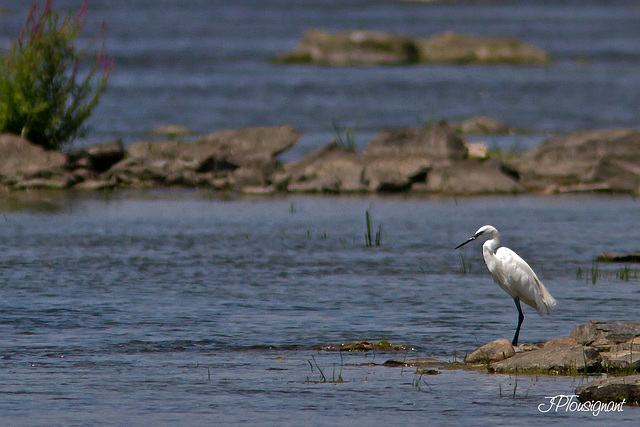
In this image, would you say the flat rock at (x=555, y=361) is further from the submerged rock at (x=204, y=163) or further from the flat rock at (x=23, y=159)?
the flat rock at (x=23, y=159)

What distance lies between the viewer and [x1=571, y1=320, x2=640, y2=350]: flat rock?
10609 millimetres

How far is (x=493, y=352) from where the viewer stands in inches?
408

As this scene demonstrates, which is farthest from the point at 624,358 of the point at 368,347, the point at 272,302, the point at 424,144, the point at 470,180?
the point at 424,144

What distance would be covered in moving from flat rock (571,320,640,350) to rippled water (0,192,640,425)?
2.96 ft

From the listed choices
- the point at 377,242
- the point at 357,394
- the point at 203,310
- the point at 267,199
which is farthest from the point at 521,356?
the point at 267,199

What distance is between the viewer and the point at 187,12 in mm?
141125

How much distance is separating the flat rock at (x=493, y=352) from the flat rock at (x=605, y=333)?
739 millimetres

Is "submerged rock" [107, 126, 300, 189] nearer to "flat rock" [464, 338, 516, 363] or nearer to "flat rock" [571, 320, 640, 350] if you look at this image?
"flat rock" [571, 320, 640, 350]

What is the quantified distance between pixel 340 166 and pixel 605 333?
42.3 feet

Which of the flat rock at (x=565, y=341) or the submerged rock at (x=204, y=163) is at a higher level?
the submerged rock at (x=204, y=163)

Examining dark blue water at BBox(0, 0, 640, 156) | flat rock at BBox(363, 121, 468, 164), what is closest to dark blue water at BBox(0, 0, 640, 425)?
flat rock at BBox(363, 121, 468, 164)

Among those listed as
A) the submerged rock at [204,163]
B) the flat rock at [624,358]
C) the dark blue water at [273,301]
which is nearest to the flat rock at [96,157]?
the submerged rock at [204,163]

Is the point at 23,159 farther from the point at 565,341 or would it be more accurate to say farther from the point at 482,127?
the point at 565,341

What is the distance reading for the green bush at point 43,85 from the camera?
76.9 ft
